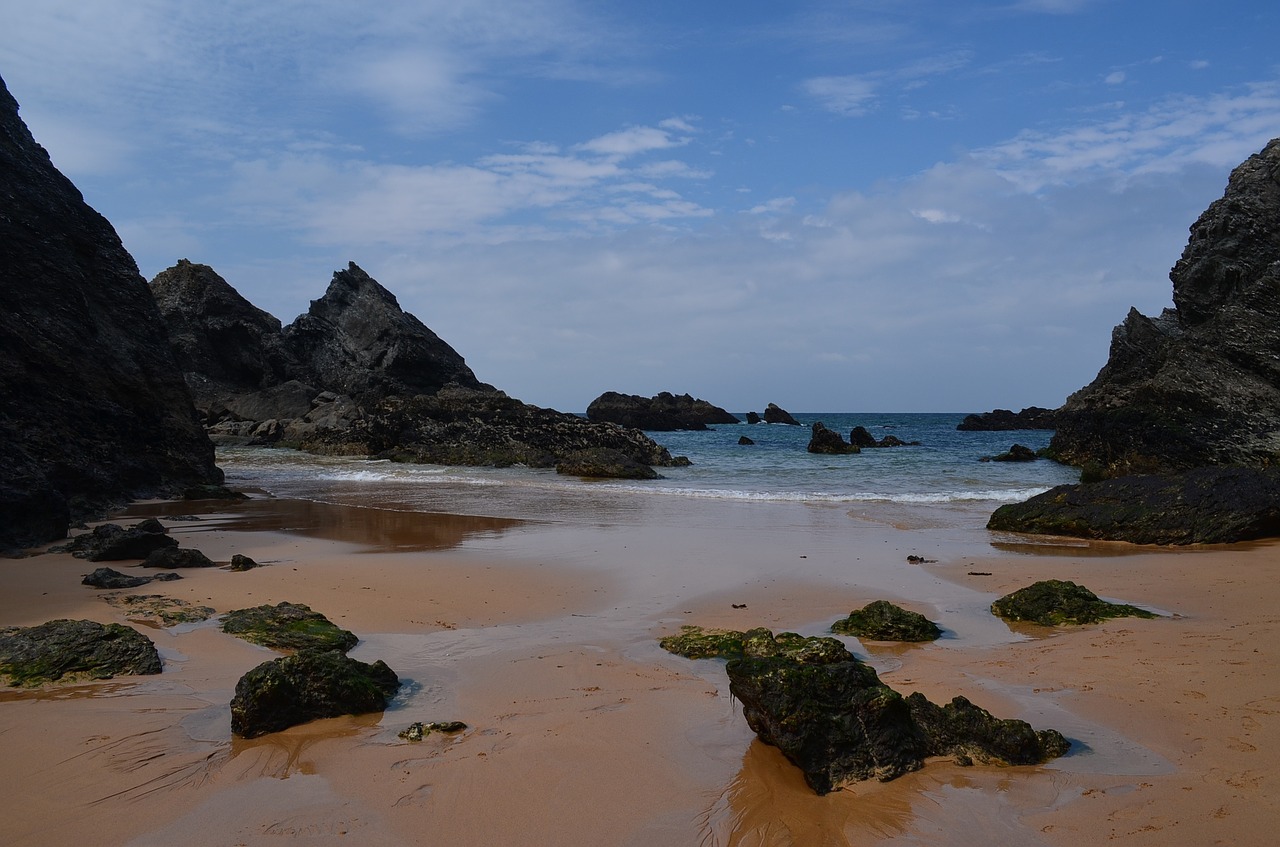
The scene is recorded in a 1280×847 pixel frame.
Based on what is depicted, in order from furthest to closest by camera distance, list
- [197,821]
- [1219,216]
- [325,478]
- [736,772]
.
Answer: [1219,216] < [325,478] < [736,772] < [197,821]

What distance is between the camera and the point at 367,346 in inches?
1617

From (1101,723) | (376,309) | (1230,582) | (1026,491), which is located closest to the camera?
(1101,723)

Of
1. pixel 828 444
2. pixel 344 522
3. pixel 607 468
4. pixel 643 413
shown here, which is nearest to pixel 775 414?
pixel 643 413

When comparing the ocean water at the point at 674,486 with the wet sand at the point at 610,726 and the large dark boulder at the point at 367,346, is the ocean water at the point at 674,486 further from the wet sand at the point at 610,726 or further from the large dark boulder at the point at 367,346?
the large dark boulder at the point at 367,346

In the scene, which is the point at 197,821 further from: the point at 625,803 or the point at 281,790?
the point at 625,803

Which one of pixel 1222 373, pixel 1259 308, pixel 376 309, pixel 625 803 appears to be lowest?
pixel 625 803

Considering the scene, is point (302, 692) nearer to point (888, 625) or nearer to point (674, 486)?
point (888, 625)

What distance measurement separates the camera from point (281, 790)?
3301 mm

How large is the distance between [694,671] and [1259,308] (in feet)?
67.4

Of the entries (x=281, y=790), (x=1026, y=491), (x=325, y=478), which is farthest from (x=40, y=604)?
(x=1026, y=491)

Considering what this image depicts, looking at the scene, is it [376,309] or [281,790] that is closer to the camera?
[281,790]

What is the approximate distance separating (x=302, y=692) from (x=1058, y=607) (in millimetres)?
5514

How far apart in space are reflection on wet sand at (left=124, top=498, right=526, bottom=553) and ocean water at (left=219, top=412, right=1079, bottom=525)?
1.05m

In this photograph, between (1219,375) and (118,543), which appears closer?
(118,543)
